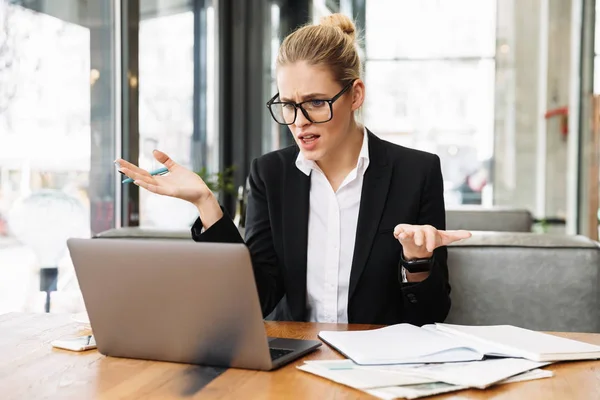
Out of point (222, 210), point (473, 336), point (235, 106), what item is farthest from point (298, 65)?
point (235, 106)

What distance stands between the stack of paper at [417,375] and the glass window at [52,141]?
1773mm

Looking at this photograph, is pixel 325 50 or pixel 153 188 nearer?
pixel 153 188

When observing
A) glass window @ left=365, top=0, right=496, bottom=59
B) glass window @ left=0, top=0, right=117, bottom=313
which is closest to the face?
glass window @ left=0, top=0, right=117, bottom=313

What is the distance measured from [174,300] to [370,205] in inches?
31.5

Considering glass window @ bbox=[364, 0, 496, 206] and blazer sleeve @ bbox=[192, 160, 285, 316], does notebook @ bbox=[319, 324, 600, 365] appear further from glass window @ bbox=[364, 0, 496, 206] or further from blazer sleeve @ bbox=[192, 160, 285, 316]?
glass window @ bbox=[364, 0, 496, 206]

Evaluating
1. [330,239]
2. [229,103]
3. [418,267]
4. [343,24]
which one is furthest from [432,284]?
[229,103]

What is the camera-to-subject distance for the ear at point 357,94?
186cm

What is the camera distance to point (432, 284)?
1607 mm

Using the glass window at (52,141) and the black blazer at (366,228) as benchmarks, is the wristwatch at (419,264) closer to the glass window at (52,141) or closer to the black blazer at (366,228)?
the black blazer at (366,228)

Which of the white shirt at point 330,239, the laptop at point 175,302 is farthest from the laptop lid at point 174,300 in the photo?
the white shirt at point 330,239

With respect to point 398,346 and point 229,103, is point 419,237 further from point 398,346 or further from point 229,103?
point 229,103

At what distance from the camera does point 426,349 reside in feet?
3.90

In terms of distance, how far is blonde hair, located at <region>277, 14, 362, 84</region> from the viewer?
1783 millimetres

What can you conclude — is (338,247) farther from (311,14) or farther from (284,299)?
(311,14)
